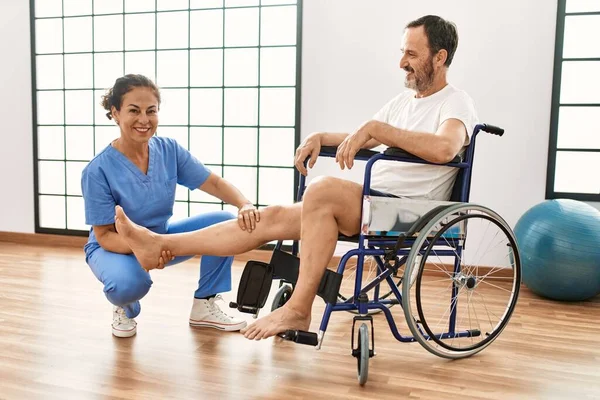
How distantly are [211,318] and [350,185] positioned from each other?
2.67 ft


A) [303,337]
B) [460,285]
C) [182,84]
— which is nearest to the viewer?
[303,337]

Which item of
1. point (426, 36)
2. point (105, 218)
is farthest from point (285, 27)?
point (105, 218)

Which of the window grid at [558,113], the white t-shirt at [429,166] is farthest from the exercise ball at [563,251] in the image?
the white t-shirt at [429,166]

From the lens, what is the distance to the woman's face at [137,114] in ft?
6.29

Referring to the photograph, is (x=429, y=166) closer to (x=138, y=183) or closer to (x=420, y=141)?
(x=420, y=141)

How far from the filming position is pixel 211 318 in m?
2.10

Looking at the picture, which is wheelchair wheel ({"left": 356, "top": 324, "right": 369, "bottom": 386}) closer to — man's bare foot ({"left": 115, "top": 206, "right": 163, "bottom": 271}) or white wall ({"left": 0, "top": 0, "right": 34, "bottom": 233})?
man's bare foot ({"left": 115, "top": 206, "right": 163, "bottom": 271})

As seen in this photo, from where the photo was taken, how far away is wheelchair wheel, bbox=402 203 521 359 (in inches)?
64.4

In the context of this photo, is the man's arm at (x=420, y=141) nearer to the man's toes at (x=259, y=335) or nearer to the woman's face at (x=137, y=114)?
the man's toes at (x=259, y=335)

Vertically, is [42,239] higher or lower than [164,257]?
lower

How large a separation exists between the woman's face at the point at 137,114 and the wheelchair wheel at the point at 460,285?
1012 millimetres

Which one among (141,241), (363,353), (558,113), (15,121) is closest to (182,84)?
(15,121)

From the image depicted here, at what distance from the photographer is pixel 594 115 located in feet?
9.78

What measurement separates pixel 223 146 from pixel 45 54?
1507 mm
